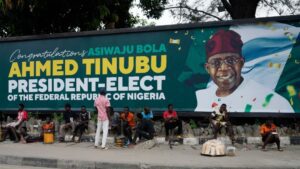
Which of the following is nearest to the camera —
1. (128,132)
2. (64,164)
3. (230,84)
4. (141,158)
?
(64,164)

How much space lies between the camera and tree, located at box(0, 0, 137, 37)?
909 inches

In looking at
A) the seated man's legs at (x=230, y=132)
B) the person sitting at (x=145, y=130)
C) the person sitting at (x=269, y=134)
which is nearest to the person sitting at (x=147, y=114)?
the person sitting at (x=145, y=130)

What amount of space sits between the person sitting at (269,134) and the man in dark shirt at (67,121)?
6.06m

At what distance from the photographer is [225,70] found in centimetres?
1502

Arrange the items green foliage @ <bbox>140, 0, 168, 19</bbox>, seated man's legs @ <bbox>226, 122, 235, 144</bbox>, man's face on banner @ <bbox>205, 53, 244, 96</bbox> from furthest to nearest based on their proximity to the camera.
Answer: green foliage @ <bbox>140, 0, 168, 19</bbox> < man's face on banner @ <bbox>205, 53, 244, 96</bbox> < seated man's legs @ <bbox>226, 122, 235, 144</bbox>

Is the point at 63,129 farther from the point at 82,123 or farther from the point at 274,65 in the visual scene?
the point at 274,65

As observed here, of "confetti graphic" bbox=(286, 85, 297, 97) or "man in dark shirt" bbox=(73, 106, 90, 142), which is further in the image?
"man in dark shirt" bbox=(73, 106, 90, 142)

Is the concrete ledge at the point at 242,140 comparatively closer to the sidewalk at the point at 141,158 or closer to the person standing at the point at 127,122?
the sidewalk at the point at 141,158

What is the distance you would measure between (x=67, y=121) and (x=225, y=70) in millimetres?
5236

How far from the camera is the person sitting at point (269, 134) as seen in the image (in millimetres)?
12852

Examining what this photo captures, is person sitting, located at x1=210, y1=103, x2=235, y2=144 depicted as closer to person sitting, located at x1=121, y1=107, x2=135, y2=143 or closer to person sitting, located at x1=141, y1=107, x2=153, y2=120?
person sitting, located at x1=141, y1=107, x2=153, y2=120

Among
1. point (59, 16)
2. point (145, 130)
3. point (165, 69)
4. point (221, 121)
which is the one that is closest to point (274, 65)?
point (221, 121)

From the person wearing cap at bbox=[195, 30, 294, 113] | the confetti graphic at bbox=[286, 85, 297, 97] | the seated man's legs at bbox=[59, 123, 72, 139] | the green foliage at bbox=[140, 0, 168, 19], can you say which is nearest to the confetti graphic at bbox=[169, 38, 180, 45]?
the person wearing cap at bbox=[195, 30, 294, 113]

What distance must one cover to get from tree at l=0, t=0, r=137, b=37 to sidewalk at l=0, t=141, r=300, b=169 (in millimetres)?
10158
